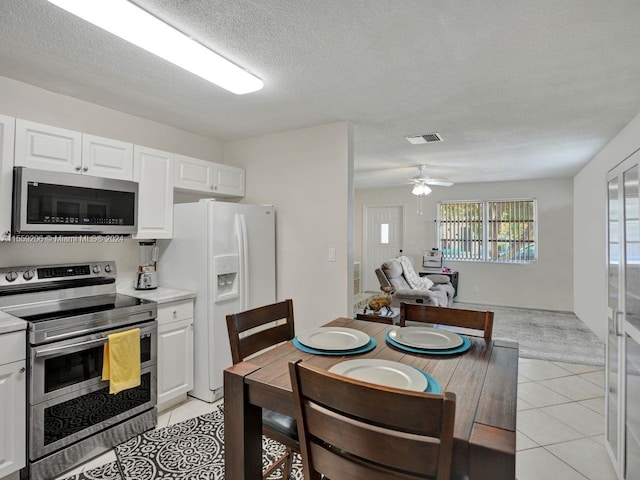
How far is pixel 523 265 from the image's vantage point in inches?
254

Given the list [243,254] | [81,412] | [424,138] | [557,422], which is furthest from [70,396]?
[424,138]

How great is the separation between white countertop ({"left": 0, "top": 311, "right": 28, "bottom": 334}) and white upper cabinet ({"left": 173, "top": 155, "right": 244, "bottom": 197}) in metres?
1.47

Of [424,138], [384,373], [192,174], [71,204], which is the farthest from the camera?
[424,138]

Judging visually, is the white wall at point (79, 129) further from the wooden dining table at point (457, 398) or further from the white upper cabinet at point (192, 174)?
the wooden dining table at point (457, 398)

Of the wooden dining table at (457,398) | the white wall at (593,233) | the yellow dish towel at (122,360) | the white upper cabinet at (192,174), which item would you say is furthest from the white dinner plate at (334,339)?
the white wall at (593,233)

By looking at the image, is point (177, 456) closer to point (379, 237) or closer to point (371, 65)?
point (371, 65)

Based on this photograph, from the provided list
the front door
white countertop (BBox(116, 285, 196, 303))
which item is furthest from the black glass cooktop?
the front door

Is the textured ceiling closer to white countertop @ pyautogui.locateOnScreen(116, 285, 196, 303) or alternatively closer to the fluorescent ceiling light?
the fluorescent ceiling light

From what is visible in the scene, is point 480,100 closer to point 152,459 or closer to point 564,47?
point 564,47

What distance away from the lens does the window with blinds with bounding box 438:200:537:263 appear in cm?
651

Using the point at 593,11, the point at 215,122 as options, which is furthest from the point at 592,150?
the point at 215,122

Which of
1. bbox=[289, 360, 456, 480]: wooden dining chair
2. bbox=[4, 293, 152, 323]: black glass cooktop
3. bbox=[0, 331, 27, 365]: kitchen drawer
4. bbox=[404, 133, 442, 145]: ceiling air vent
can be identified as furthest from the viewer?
bbox=[404, 133, 442, 145]: ceiling air vent

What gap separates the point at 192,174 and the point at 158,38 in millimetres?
1550

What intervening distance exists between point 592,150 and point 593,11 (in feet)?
10.7
